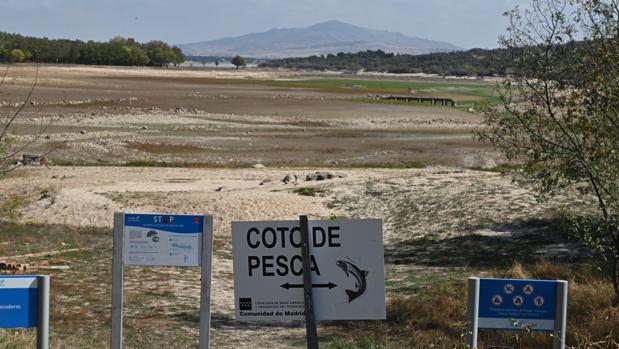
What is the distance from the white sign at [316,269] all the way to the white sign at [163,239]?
0.54 metres

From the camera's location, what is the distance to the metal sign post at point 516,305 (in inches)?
279

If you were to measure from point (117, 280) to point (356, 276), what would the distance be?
6.78ft

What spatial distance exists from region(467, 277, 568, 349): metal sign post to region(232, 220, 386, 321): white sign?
71cm

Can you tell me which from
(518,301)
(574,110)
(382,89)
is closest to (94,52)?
(382,89)

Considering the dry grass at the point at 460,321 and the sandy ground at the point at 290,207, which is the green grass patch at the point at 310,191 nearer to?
the sandy ground at the point at 290,207

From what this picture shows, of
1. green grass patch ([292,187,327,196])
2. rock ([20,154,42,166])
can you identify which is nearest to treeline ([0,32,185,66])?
rock ([20,154,42,166])

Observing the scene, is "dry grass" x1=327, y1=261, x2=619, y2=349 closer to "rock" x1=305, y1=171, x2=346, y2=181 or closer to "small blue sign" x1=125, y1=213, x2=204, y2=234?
"small blue sign" x1=125, y1=213, x2=204, y2=234

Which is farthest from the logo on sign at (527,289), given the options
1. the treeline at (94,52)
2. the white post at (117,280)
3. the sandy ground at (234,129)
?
the treeline at (94,52)

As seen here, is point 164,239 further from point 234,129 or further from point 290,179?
point 234,129

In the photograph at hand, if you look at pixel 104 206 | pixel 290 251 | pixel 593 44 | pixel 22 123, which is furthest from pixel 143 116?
pixel 290 251

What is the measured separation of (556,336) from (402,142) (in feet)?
123

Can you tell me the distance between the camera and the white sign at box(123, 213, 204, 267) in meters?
7.73

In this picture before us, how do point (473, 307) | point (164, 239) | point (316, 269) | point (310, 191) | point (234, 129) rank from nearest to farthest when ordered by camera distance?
point (473, 307) → point (316, 269) → point (164, 239) → point (310, 191) → point (234, 129)

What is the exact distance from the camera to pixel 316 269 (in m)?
7.35
